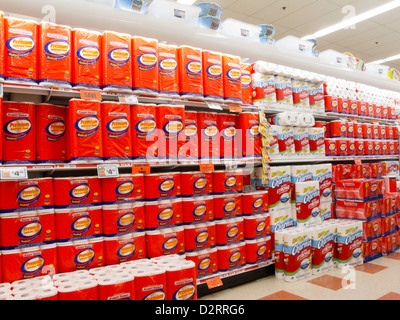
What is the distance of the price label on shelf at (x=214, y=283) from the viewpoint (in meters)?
2.57

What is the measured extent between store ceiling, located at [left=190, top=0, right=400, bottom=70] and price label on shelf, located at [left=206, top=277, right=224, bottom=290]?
16.9 ft

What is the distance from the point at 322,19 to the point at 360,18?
814 mm

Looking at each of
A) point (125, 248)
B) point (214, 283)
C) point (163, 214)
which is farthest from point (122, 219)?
point (214, 283)

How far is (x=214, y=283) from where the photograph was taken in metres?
2.60

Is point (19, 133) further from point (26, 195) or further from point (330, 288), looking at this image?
point (330, 288)

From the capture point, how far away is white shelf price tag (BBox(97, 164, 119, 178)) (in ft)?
Answer: 7.09

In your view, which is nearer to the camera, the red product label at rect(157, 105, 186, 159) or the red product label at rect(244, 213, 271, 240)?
the red product label at rect(157, 105, 186, 159)

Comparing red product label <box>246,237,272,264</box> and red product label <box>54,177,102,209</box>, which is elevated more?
red product label <box>54,177,102,209</box>

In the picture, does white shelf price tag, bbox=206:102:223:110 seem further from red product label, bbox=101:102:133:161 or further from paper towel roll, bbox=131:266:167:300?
paper towel roll, bbox=131:266:167:300

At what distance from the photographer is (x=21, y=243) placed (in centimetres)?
197

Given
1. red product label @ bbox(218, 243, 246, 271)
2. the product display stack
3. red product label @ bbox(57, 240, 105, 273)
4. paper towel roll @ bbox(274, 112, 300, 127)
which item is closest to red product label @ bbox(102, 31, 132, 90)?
the product display stack

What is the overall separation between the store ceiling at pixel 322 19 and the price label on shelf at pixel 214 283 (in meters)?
5.15
